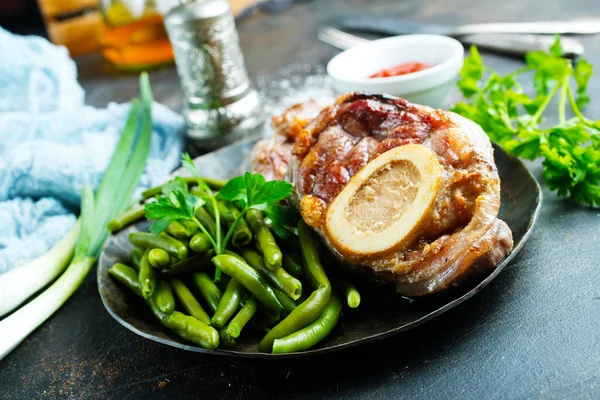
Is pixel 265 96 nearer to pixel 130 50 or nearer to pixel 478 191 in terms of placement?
pixel 130 50

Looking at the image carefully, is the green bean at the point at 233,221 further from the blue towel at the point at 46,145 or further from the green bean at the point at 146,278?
the blue towel at the point at 46,145

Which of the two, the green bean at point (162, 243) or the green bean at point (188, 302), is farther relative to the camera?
the green bean at point (162, 243)

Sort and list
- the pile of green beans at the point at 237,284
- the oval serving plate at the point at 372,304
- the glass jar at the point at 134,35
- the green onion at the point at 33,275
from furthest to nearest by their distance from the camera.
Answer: the glass jar at the point at 134,35
the green onion at the point at 33,275
the pile of green beans at the point at 237,284
the oval serving plate at the point at 372,304

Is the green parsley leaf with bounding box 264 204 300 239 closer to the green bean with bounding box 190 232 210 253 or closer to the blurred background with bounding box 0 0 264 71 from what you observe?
the green bean with bounding box 190 232 210 253

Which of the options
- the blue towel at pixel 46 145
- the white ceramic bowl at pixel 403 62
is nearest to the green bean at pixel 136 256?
the blue towel at pixel 46 145

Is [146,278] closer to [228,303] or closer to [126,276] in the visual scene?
[126,276]

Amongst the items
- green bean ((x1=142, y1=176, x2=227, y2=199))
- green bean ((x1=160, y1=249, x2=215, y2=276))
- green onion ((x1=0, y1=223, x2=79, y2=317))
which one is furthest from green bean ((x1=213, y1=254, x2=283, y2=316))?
green onion ((x1=0, y1=223, x2=79, y2=317))

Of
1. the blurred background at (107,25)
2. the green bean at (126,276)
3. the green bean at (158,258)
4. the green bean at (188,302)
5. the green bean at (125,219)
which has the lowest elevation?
the blurred background at (107,25)
